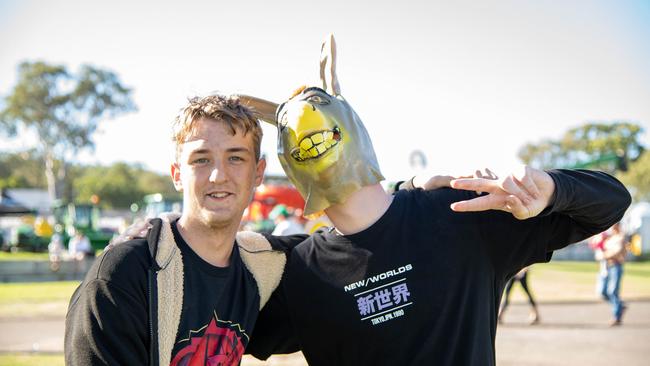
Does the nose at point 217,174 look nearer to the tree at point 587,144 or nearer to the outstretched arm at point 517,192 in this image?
the outstretched arm at point 517,192

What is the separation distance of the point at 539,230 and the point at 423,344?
2.24 ft

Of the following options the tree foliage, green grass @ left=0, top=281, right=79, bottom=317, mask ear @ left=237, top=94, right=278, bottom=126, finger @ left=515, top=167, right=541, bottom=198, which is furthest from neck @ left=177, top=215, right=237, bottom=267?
the tree foliage

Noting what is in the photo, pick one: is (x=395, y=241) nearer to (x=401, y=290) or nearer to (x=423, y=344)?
(x=401, y=290)

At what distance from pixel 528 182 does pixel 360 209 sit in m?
0.76

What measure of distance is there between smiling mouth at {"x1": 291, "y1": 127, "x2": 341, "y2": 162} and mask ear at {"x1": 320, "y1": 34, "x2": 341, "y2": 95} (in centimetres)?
36

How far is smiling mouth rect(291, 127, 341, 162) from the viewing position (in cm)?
255

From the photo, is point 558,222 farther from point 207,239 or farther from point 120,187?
point 120,187

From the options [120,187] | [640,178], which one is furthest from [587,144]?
[120,187]

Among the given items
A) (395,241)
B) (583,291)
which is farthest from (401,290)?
(583,291)

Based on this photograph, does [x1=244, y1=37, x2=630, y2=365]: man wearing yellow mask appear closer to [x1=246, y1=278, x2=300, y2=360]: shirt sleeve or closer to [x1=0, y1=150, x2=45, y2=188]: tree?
[x1=246, y1=278, x2=300, y2=360]: shirt sleeve

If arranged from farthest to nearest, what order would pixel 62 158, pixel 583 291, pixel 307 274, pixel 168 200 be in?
pixel 62 158 → pixel 168 200 → pixel 583 291 → pixel 307 274

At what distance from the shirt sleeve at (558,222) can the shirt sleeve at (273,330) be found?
102 cm

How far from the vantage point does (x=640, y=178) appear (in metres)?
46.2

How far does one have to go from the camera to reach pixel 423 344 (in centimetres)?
236
